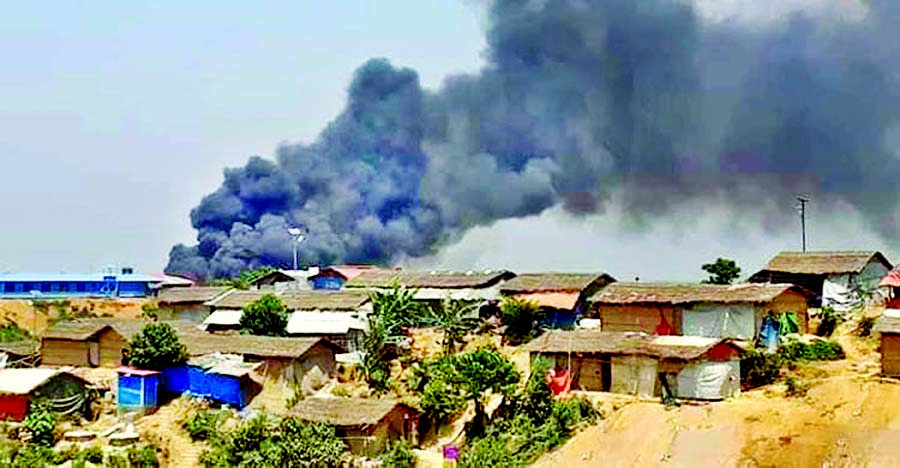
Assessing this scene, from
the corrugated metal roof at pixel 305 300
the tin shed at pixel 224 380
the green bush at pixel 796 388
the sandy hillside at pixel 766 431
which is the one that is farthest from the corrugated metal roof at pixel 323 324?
the green bush at pixel 796 388

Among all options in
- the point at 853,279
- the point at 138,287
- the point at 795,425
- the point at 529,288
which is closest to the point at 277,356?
the point at 529,288

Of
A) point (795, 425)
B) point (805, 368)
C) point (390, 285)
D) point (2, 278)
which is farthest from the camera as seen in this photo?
point (2, 278)

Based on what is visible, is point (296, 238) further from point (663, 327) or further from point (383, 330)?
point (663, 327)

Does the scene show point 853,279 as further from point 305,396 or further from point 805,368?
point 305,396

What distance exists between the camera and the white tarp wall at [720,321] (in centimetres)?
3800

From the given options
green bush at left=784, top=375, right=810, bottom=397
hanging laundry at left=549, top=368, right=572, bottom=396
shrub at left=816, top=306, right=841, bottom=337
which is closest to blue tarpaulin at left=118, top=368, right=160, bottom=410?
hanging laundry at left=549, top=368, right=572, bottom=396

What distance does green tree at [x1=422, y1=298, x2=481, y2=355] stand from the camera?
4419cm

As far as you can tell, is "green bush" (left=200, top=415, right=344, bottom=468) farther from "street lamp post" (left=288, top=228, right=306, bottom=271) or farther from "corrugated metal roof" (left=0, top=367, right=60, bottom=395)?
"street lamp post" (left=288, top=228, right=306, bottom=271)

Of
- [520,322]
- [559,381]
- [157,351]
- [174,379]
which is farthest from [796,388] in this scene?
[157,351]

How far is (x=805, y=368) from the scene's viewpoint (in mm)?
35375

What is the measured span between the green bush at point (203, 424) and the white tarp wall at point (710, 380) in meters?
15.0

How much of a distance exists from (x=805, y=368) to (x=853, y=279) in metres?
9.13

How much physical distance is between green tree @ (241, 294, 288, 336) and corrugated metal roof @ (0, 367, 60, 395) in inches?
337

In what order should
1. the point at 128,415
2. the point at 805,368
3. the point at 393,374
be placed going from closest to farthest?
the point at 805,368, the point at 128,415, the point at 393,374
